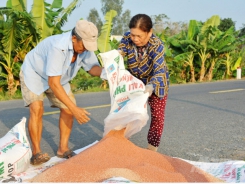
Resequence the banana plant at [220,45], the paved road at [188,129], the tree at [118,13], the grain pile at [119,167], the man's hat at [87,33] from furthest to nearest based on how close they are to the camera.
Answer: the tree at [118,13]
the banana plant at [220,45]
the paved road at [188,129]
the man's hat at [87,33]
the grain pile at [119,167]

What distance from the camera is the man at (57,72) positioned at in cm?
Result: 360

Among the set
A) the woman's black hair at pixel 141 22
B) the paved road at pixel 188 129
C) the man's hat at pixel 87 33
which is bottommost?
the paved road at pixel 188 129

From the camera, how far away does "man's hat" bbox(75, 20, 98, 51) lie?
139 inches

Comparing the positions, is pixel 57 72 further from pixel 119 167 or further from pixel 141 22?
pixel 119 167

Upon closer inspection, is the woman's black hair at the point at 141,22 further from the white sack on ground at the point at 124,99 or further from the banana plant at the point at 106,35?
the banana plant at the point at 106,35

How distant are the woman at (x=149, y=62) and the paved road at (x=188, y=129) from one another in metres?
0.62

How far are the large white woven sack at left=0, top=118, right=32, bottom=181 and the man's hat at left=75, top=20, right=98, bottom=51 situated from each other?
3.56 ft

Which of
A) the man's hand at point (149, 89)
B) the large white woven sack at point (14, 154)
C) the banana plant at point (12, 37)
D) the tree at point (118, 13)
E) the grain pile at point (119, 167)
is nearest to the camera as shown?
the grain pile at point (119, 167)

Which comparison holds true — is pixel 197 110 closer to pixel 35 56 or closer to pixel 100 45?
pixel 35 56

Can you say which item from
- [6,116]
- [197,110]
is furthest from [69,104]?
[197,110]

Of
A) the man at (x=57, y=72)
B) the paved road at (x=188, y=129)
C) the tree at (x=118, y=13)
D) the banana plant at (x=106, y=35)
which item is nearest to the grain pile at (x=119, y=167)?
the man at (x=57, y=72)

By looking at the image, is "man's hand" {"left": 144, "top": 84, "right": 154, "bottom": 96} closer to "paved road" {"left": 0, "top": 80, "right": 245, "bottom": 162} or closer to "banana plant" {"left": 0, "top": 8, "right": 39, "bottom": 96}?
"paved road" {"left": 0, "top": 80, "right": 245, "bottom": 162}

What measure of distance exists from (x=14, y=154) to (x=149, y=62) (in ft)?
5.27

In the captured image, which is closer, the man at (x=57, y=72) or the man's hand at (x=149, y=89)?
the man at (x=57, y=72)
